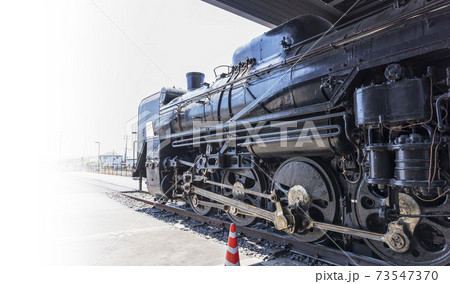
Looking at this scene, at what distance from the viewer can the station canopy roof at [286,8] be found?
26.6 feet

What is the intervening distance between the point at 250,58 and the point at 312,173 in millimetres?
2691

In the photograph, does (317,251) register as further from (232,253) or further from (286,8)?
(286,8)

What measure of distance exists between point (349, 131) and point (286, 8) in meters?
6.96

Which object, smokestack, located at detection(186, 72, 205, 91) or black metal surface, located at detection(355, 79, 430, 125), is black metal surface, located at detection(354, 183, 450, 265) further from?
smokestack, located at detection(186, 72, 205, 91)

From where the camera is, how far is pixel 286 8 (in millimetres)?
8711

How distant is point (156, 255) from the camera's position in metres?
4.10

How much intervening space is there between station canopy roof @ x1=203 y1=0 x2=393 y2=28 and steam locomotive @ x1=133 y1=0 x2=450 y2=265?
11.4 feet

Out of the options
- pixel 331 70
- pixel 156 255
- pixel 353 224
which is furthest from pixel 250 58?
pixel 156 255

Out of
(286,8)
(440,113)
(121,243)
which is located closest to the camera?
(440,113)

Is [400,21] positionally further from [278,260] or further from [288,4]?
[288,4]

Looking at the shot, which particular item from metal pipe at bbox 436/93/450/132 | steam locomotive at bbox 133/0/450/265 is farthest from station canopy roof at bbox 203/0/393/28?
metal pipe at bbox 436/93/450/132

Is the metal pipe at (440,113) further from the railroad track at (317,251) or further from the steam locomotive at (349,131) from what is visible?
the railroad track at (317,251)

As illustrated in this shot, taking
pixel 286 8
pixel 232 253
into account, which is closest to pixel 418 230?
pixel 232 253

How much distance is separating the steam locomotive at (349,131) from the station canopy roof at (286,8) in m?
3.48
